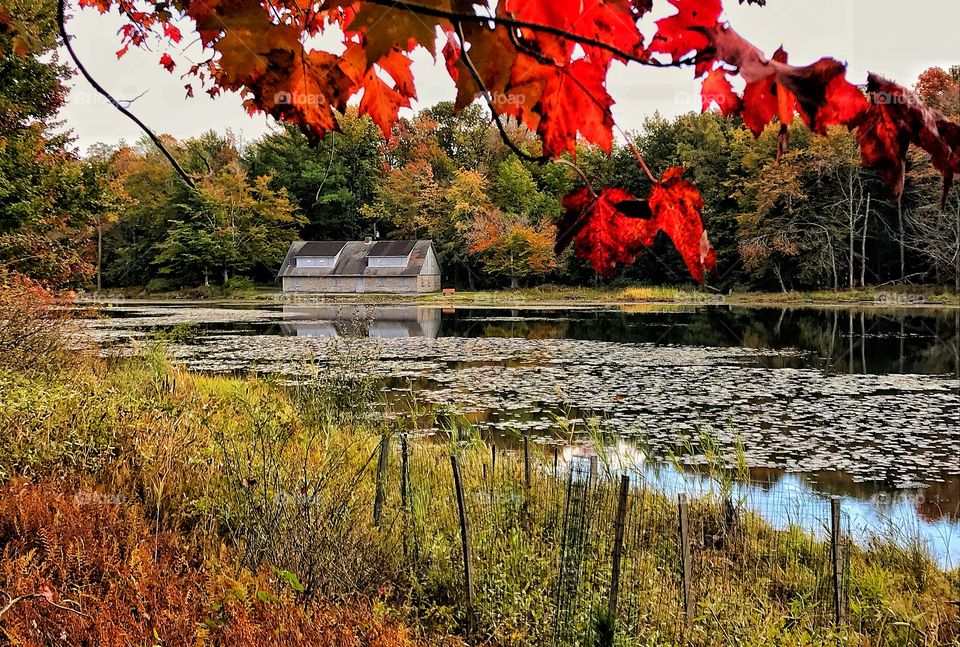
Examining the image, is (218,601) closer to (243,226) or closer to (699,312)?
(699,312)

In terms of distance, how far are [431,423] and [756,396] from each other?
5.49 m

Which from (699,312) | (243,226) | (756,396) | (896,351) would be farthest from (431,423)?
(243,226)

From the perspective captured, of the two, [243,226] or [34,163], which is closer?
[34,163]

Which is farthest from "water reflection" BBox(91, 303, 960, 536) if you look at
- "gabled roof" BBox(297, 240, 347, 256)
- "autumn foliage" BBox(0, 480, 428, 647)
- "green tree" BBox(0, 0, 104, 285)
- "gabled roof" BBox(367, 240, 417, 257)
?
"gabled roof" BBox(297, 240, 347, 256)

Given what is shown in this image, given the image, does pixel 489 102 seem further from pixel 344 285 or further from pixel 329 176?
pixel 329 176

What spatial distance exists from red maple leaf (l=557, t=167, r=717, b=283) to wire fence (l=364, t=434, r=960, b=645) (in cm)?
206

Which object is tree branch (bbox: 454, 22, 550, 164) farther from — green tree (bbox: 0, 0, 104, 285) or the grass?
green tree (bbox: 0, 0, 104, 285)

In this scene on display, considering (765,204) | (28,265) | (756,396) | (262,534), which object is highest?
(765,204)

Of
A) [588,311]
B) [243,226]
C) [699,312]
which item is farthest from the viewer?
[243,226]

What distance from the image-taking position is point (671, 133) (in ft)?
136

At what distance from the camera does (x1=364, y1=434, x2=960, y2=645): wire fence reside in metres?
2.96

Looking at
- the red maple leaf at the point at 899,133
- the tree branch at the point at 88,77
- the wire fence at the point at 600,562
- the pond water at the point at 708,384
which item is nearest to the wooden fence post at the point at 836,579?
the wire fence at the point at 600,562

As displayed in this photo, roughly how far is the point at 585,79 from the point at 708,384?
1115 centimetres

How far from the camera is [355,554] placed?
3.08 metres
